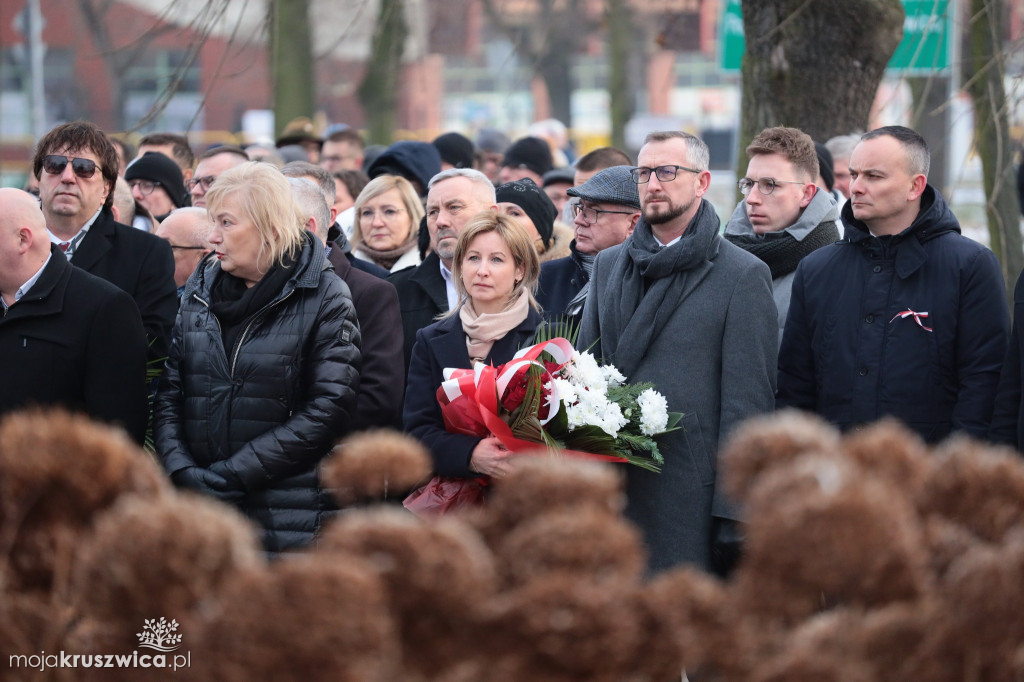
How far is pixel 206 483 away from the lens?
412cm

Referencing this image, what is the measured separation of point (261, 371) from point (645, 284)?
1.39m

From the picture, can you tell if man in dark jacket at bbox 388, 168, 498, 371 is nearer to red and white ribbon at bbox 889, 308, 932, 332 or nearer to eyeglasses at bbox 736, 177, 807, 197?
eyeglasses at bbox 736, 177, 807, 197

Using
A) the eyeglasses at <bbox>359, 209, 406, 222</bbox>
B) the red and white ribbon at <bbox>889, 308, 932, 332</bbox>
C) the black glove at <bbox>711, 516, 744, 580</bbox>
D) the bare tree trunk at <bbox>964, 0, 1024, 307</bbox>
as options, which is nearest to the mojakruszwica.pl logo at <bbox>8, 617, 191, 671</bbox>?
the black glove at <bbox>711, 516, 744, 580</bbox>

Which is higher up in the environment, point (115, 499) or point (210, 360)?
point (115, 499)

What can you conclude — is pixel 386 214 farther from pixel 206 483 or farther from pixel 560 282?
pixel 206 483

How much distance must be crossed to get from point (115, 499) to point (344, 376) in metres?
2.84

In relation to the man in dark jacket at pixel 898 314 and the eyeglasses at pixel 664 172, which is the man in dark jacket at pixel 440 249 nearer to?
the eyeglasses at pixel 664 172

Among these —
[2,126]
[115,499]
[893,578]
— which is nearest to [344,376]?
[115,499]

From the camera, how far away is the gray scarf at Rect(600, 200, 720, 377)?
13.8 feet

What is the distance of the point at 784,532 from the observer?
1.24 metres

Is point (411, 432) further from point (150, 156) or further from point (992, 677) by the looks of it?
point (150, 156)

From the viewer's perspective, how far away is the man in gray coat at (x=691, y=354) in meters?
4.14

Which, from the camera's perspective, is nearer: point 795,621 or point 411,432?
point 795,621

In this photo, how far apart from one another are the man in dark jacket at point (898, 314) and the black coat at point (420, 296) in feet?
5.53
